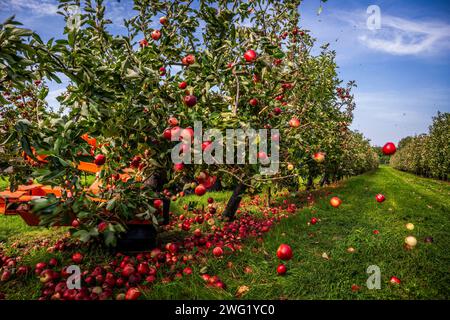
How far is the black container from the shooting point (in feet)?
11.4

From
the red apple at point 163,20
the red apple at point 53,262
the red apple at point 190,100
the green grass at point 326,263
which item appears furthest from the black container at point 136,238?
the red apple at point 163,20

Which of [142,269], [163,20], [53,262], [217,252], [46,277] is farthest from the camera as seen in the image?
[163,20]

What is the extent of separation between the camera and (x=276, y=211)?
6.88m

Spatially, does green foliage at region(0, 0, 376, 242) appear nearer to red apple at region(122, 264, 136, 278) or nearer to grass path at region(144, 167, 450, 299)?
red apple at region(122, 264, 136, 278)

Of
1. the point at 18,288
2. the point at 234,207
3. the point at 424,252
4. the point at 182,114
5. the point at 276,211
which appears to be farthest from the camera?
the point at 276,211

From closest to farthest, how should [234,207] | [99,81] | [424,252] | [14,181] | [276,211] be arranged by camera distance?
[99,81] < [14,181] < [424,252] < [234,207] < [276,211]

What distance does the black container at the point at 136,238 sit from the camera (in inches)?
136

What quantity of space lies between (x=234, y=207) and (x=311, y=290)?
321cm

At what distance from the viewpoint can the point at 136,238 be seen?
3.48 metres

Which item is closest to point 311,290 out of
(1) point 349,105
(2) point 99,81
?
(2) point 99,81

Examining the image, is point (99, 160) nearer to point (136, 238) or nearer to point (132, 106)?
point (132, 106)

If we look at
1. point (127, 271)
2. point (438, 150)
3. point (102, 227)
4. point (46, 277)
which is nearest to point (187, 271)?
point (127, 271)

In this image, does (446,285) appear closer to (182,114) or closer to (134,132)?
(182,114)

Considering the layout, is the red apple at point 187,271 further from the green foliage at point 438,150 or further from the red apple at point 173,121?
the green foliage at point 438,150
